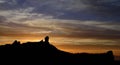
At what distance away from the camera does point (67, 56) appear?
3182 inches

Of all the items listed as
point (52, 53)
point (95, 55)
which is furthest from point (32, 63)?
point (95, 55)

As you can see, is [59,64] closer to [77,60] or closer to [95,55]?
[77,60]

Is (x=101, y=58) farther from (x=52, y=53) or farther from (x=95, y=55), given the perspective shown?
(x=52, y=53)

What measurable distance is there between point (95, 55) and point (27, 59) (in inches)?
823

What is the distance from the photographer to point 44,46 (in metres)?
81.4

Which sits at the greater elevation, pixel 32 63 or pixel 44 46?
pixel 44 46

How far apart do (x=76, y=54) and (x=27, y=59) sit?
15007mm

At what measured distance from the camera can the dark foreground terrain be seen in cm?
7888

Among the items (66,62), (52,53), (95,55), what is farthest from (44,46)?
(95,55)

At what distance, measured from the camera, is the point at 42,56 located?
3150 inches

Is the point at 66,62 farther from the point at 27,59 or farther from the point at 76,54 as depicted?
the point at 27,59

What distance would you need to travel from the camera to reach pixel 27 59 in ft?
259

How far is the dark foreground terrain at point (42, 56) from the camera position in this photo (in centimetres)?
7888

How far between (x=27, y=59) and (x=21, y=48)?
396 cm
